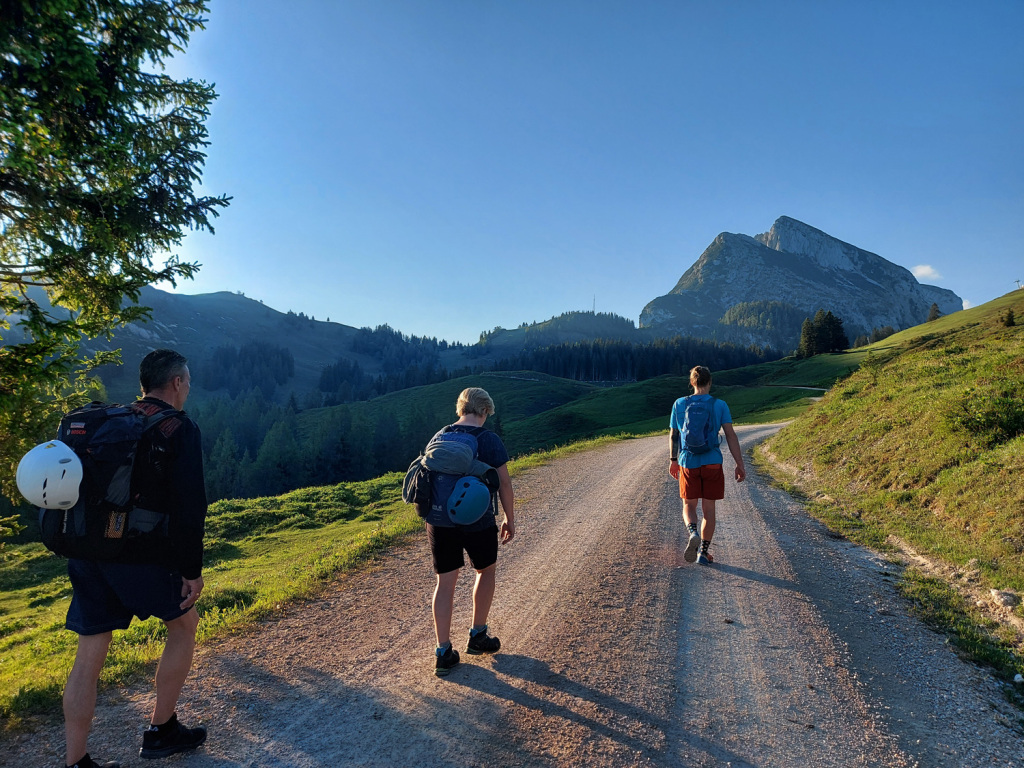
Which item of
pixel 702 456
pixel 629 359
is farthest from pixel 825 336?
pixel 702 456

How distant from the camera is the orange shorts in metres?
7.67

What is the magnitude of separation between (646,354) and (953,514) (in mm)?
163243

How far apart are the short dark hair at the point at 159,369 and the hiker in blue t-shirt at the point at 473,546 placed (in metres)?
2.34

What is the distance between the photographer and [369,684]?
4477 millimetres

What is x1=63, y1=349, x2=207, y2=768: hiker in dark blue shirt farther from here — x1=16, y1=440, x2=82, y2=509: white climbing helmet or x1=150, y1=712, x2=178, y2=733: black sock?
x1=16, y1=440, x2=82, y2=509: white climbing helmet

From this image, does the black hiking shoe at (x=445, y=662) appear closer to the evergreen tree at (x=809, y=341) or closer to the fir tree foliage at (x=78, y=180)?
the fir tree foliage at (x=78, y=180)

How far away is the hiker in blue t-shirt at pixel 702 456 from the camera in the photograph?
25.2 ft

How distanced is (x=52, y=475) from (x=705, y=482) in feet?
24.3

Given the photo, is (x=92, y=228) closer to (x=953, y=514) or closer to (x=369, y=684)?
(x=369, y=684)

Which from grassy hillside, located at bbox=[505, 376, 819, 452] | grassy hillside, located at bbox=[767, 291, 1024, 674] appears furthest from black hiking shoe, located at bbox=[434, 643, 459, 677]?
grassy hillside, located at bbox=[505, 376, 819, 452]

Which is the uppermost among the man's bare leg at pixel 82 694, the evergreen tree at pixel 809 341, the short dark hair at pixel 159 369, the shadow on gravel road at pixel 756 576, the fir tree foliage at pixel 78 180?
the evergreen tree at pixel 809 341

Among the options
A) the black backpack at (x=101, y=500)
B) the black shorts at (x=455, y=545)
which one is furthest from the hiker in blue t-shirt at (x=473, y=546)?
the black backpack at (x=101, y=500)

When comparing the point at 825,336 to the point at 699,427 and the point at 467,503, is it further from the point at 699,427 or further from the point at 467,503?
the point at 467,503

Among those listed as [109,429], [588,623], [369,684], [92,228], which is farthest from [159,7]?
[588,623]
